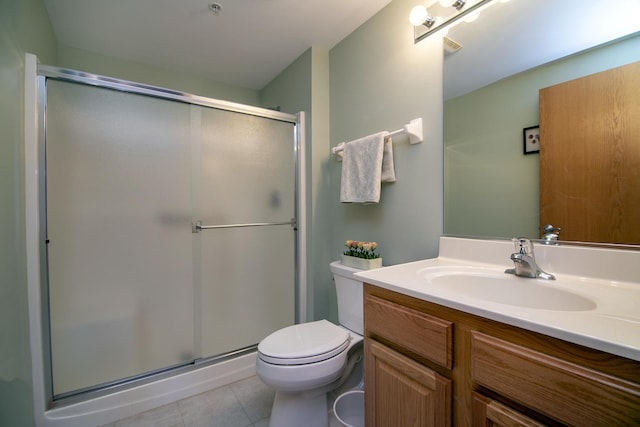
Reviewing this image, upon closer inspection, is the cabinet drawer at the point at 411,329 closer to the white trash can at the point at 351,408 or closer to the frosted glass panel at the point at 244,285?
the white trash can at the point at 351,408

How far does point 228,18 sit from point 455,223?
174 cm

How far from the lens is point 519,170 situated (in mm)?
1017

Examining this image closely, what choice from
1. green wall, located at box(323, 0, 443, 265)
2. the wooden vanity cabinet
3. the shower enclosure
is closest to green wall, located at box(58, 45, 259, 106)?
the shower enclosure

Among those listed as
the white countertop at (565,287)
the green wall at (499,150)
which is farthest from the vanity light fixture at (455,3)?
the white countertop at (565,287)

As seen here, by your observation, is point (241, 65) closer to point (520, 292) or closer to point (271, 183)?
point (271, 183)

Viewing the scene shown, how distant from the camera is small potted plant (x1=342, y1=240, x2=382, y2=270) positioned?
1423 mm

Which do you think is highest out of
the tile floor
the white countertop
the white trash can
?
the white countertop

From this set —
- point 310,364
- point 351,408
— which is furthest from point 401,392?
point 351,408

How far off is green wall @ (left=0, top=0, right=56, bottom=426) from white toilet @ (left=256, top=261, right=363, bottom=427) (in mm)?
925

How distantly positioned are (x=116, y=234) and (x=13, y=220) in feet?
1.29

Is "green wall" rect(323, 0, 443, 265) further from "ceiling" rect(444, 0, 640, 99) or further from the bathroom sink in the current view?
the bathroom sink

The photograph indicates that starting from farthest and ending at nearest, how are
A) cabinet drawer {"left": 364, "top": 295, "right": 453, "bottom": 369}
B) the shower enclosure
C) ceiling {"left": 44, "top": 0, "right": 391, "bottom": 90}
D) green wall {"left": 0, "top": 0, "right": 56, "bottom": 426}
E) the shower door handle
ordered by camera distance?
1. the shower door handle
2. ceiling {"left": 44, "top": 0, "right": 391, "bottom": 90}
3. the shower enclosure
4. green wall {"left": 0, "top": 0, "right": 56, "bottom": 426}
5. cabinet drawer {"left": 364, "top": 295, "right": 453, "bottom": 369}

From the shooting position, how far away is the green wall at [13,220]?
96 cm

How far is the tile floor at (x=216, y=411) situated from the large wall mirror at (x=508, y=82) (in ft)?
4.54
